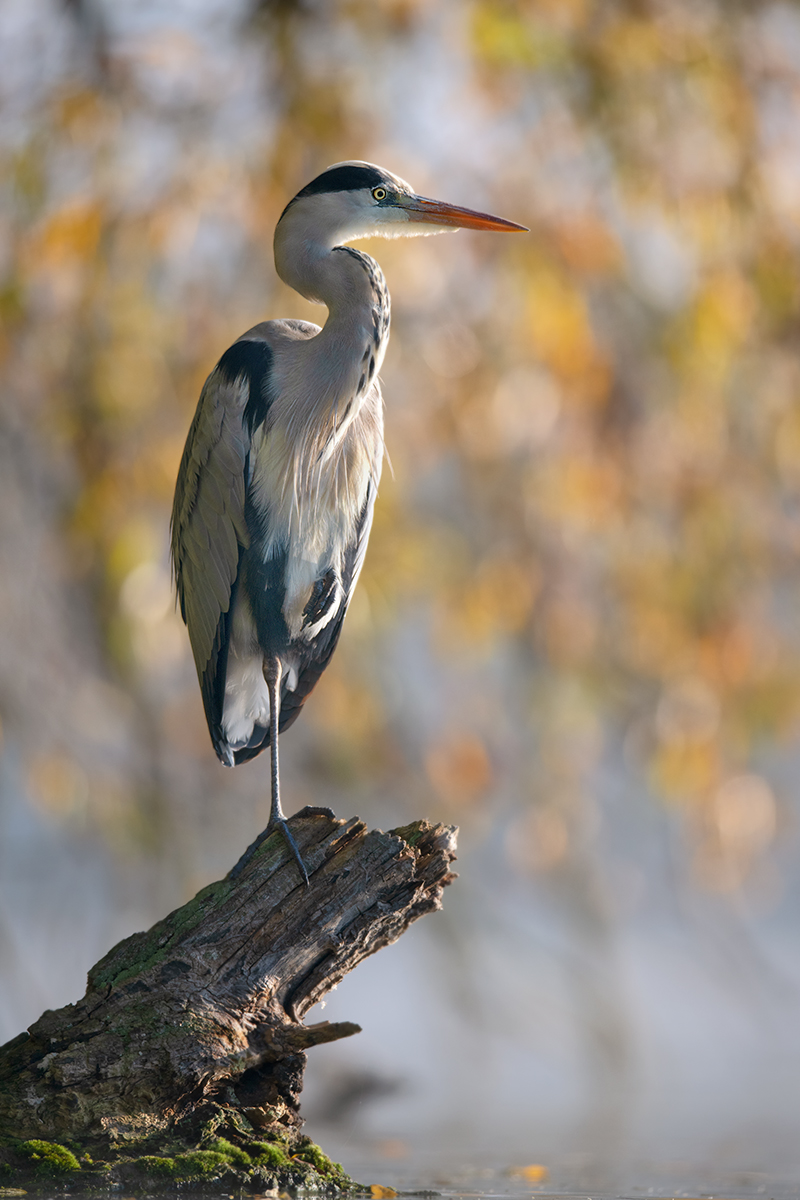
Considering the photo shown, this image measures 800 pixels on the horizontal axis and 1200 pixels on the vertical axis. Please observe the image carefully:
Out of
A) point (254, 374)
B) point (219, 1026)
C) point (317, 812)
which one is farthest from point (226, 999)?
point (254, 374)

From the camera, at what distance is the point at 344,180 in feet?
9.44

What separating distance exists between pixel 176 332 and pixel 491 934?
2.81m

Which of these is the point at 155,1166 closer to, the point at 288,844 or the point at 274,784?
the point at 288,844

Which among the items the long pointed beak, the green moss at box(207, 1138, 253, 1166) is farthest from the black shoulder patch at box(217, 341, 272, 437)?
the green moss at box(207, 1138, 253, 1166)

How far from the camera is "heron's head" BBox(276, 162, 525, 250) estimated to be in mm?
2859

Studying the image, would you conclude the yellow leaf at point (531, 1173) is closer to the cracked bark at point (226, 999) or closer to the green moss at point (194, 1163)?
the cracked bark at point (226, 999)

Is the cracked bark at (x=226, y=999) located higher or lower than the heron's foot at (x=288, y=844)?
lower

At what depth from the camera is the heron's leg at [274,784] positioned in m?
2.37

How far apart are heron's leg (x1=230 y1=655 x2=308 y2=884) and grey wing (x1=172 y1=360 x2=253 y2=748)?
0.42 ft

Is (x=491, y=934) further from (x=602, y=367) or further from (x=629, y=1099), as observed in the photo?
(x=602, y=367)

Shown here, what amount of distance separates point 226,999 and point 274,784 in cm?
54

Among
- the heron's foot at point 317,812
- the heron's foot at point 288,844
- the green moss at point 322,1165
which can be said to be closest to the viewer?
the green moss at point 322,1165

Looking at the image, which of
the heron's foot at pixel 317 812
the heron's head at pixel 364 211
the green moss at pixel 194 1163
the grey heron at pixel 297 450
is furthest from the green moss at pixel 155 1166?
the heron's head at pixel 364 211

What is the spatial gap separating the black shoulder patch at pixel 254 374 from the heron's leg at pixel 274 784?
47cm
